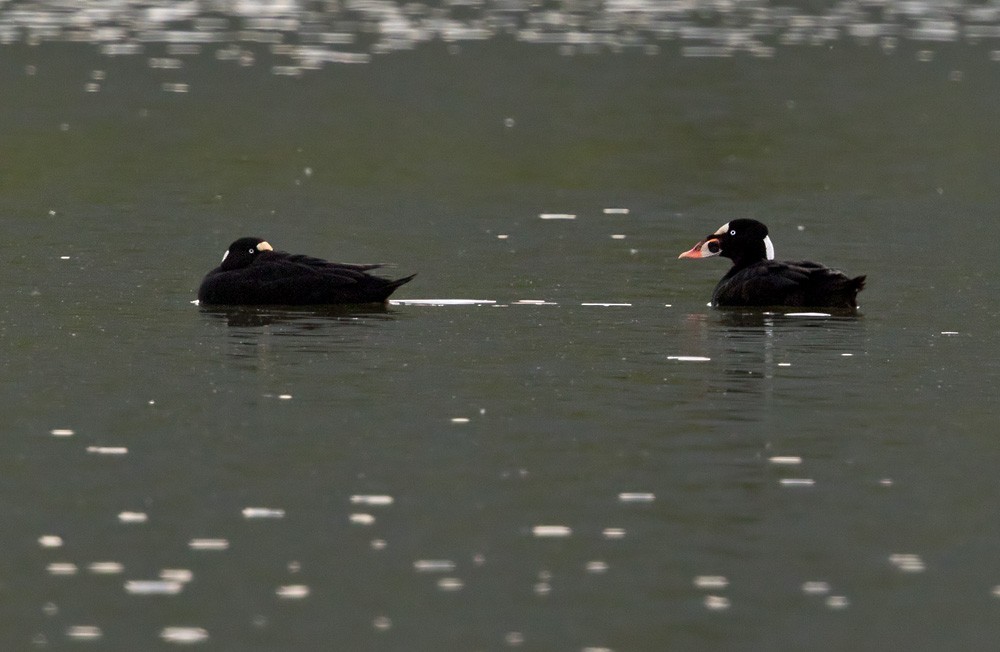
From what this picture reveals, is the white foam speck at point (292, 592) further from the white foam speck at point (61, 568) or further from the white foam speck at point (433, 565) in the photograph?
the white foam speck at point (61, 568)

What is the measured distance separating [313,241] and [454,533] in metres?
13.2

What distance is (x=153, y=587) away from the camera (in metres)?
10.3

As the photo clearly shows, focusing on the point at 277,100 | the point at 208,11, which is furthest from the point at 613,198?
the point at 208,11

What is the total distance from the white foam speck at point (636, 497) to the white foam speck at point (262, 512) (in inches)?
73.5

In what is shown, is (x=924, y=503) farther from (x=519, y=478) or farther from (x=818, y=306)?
(x=818, y=306)

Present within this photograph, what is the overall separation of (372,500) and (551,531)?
1.13 metres

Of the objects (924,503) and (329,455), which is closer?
(924,503)

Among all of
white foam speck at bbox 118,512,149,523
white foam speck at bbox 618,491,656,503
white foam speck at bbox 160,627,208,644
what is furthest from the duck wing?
white foam speck at bbox 160,627,208,644

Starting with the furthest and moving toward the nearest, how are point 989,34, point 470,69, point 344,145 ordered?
point 989,34, point 470,69, point 344,145

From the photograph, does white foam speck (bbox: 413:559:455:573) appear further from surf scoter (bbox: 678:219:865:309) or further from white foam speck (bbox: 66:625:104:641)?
surf scoter (bbox: 678:219:865:309)

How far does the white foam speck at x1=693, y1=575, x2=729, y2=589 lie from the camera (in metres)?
10.5

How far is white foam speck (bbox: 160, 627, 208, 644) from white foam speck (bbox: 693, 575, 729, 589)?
239cm

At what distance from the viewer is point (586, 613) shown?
10.0m

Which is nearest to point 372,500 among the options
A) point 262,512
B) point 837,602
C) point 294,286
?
point 262,512
